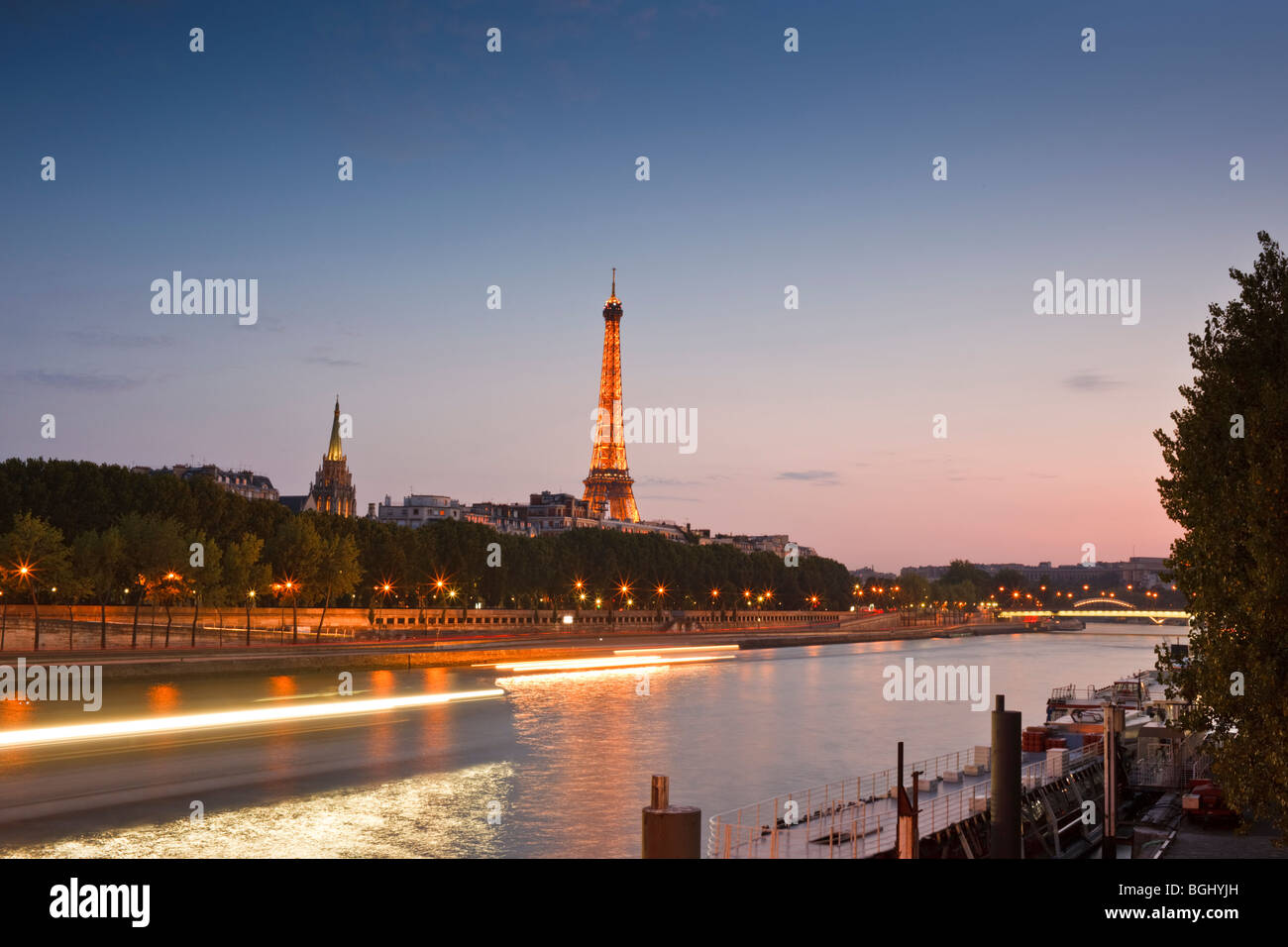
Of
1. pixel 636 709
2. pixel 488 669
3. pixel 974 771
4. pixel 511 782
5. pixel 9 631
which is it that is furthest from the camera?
pixel 488 669

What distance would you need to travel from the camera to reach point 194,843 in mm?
24219

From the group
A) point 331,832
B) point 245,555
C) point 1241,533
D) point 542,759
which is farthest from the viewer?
point 245,555

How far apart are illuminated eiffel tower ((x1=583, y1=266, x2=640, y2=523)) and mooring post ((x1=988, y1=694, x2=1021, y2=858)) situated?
158778 millimetres

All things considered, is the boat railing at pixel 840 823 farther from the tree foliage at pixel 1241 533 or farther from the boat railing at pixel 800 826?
the tree foliage at pixel 1241 533

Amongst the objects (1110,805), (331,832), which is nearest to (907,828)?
(1110,805)

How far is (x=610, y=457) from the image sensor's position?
632ft

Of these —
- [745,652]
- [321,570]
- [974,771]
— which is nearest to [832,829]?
[974,771]

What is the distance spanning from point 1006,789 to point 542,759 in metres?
23.2

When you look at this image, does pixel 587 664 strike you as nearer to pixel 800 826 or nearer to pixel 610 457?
pixel 800 826

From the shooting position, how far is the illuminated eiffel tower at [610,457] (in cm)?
17488
